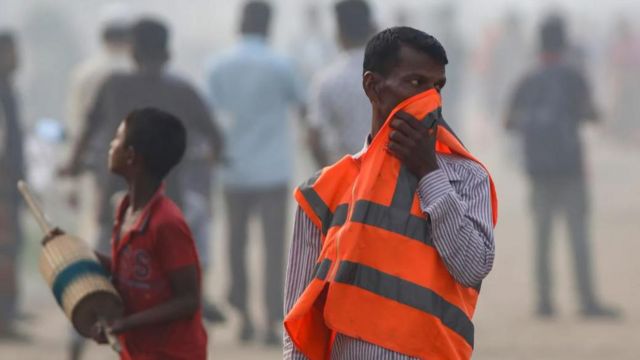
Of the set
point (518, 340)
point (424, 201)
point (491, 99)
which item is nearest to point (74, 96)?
point (518, 340)

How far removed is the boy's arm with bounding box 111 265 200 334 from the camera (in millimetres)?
4805

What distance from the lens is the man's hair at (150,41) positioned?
8336 millimetres

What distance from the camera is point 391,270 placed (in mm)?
3752

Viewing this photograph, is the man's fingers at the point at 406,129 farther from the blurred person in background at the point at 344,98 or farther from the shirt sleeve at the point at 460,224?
the blurred person in background at the point at 344,98

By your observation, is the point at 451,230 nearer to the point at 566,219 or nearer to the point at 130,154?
the point at 130,154

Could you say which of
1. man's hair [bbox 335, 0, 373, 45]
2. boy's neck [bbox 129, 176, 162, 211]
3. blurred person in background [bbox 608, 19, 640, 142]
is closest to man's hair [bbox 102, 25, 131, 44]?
man's hair [bbox 335, 0, 373, 45]

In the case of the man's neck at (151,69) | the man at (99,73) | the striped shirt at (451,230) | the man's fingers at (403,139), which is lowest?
the man at (99,73)

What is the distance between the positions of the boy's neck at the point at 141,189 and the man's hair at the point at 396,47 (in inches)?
54.3

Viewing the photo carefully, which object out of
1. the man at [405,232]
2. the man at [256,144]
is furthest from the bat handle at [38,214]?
the man at [256,144]

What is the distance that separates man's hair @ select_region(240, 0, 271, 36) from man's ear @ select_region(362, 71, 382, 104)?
6.05 meters

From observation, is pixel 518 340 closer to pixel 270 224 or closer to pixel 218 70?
pixel 270 224

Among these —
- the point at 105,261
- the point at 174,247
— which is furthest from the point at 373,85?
the point at 105,261

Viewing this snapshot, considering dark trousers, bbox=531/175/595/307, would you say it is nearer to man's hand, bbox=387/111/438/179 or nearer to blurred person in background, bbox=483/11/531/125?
man's hand, bbox=387/111/438/179

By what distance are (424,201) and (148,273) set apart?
4.52 feet
